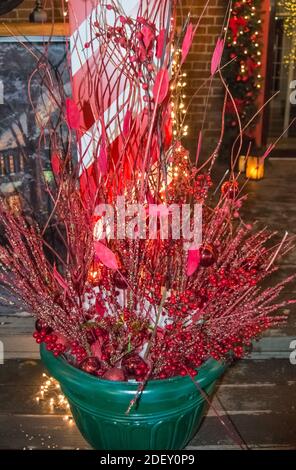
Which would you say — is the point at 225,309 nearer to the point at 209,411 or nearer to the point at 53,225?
the point at 209,411

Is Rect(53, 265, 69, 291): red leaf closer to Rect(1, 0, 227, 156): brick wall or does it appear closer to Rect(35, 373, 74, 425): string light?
Rect(35, 373, 74, 425): string light

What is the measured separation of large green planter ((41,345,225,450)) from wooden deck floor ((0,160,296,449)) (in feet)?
0.81

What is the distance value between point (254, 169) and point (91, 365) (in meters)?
3.55

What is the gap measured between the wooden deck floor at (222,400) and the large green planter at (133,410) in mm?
248

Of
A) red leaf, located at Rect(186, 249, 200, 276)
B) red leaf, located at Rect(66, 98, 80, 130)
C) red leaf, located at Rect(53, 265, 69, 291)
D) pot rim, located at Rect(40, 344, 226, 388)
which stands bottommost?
pot rim, located at Rect(40, 344, 226, 388)

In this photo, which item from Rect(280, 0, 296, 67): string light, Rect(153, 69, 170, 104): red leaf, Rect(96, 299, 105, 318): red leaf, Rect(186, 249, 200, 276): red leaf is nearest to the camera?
Rect(153, 69, 170, 104): red leaf

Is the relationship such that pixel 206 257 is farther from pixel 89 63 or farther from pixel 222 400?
pixel 89 63

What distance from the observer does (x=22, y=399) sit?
2.34 metres

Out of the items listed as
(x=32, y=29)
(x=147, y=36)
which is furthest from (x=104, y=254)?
(x=32, y=29)

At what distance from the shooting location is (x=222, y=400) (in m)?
2.35

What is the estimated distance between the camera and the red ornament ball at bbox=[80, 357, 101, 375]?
1765 millimetres

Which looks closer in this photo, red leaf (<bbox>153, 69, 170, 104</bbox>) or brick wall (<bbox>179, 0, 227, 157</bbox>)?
red leaf (<bbox>153, 69, 170, 104</bbox>)

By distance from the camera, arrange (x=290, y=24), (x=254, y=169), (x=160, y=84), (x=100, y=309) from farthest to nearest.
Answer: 1. (x=290, y=24)
2. (x=254, y=169)
3. (x=100, y=309)
4. (x=160, y=84)

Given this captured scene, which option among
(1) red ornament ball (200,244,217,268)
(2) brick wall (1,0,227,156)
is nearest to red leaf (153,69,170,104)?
(1) red ornament ball (200,244,217,268)
